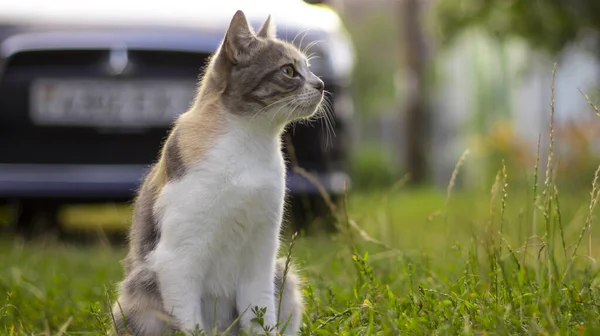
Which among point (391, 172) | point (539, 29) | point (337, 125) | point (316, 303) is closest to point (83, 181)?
point (337, 125)

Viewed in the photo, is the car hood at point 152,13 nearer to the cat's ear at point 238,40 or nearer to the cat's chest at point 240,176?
the cat's ear at point 238,40

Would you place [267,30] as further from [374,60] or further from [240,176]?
[374,60]

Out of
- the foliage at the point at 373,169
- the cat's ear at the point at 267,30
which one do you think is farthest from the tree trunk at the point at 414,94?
the cat's ear at the point at 267,30

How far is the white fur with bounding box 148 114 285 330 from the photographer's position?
2443 millimetres

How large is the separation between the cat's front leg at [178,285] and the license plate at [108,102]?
2306mm

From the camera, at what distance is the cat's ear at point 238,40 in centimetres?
264

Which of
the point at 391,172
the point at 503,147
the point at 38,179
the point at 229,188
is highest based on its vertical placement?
the point at 229,188

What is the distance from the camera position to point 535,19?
8.20 meters

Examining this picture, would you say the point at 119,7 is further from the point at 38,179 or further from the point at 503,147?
the point at 503,147

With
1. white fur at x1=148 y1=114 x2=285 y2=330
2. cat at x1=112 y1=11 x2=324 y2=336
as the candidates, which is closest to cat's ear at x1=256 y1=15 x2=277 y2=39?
cat at x1=112 y1=11 x2=324 y2=336

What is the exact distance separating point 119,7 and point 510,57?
39.1ft

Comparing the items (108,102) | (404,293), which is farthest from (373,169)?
(404,293)

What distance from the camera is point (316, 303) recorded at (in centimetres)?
283

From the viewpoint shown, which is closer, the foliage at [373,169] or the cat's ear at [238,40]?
the cat's ear at [238,40]
